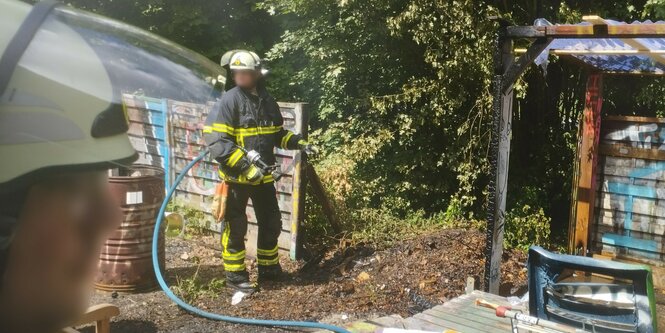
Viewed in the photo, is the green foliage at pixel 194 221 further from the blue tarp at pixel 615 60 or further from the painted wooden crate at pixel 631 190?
the painted wooden crate at pixel 631 190

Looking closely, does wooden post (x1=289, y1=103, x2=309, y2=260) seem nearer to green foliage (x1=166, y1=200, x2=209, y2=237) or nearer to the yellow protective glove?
the yellow protective glove

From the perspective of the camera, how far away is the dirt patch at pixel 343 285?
16.4ft

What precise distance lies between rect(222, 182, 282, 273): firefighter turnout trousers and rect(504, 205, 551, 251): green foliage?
308 cm

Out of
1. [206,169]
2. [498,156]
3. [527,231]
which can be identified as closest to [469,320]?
[498,156]

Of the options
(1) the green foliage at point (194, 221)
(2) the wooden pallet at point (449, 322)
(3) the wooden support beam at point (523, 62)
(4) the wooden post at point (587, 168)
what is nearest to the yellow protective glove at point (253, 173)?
(2) the wooden pallet at point (449, 322)

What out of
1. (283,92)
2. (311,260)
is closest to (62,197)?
(311,260)

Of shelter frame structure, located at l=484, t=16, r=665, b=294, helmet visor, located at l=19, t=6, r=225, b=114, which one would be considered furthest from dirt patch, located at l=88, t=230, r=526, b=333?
helmet visor, located at l=19, t=6, r=225, b=114

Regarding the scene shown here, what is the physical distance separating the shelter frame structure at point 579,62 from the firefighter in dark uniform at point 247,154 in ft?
6.07

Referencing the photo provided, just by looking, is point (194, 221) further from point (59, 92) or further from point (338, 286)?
point (59, 92)

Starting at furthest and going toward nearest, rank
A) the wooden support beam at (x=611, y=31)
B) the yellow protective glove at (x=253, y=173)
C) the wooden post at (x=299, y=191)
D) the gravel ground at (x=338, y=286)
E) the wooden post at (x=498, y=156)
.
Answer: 1. the wooden post at (x=299, y=191)
2. the yellow protective glove at (x=253, y=173)
3. the gravel ground at (x=338, y=286)
4. the wooden post at (x=498, y=156)
5. the wooden support beam at (x=611, y=31)

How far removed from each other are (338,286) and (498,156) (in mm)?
1927

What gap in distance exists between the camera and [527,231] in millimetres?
7457

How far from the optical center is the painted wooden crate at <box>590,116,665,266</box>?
6.15m

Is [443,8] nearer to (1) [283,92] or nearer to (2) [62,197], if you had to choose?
(1) [283,92]
